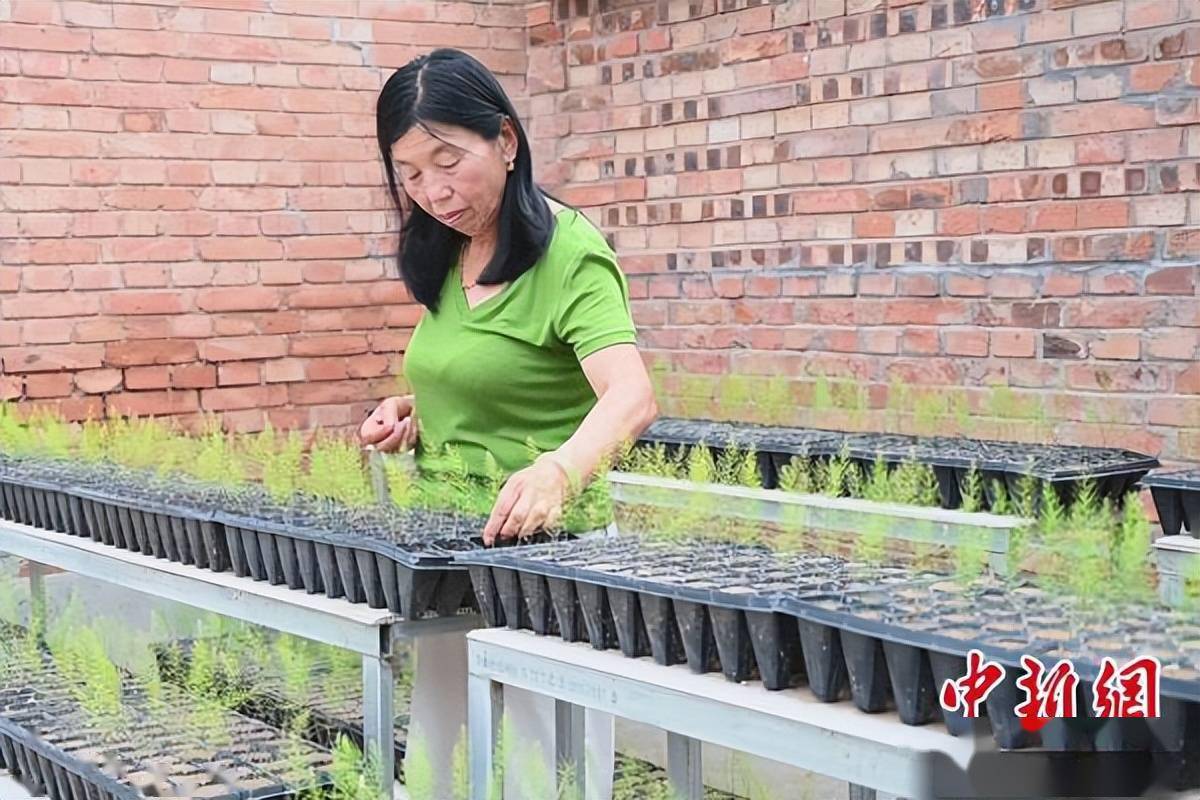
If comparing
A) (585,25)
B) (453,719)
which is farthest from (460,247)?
(585,25)

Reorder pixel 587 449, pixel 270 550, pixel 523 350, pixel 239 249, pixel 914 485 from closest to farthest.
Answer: pixel 587 449, pixel 270 550, pixel 523 350, pixel 914 485, pixel 239 249

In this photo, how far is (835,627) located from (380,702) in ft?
2.23

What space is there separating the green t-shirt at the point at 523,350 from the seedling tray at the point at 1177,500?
1094 mm

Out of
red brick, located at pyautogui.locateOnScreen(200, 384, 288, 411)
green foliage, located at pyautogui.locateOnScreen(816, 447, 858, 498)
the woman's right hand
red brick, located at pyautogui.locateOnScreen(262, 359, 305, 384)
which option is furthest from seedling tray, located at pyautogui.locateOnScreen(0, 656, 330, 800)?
red brick, located at pyautogui.locateOnScreen(262, 359, 305, 384)

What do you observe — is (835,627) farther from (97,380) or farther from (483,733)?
(97,380)

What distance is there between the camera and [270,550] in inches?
84.4

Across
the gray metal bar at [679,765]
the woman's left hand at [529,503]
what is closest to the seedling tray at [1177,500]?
the gray metal bar at [679,765]

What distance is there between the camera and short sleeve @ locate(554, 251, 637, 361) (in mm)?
2154

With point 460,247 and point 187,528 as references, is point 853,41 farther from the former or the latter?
point 187,528

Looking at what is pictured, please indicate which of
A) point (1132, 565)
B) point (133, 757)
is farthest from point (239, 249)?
point (1132, 565)

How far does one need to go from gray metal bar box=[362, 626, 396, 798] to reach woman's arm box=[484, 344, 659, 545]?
0.66 ft

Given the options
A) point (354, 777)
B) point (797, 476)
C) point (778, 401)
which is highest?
point (778, 401)

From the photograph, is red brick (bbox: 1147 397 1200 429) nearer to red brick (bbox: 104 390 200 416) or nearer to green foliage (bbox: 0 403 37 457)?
green foliage (bbox: 0 403 37 457)

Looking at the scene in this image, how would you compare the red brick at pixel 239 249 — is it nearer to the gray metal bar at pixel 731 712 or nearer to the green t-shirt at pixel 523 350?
the green t-shirt at pixel 523 350
